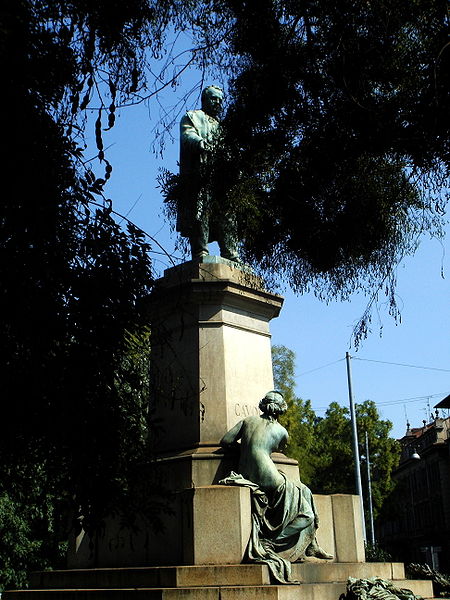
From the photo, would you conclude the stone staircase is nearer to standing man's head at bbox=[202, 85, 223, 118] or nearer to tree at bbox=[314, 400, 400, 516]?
standing man's head at bbox=[202, 85, 223, 118]

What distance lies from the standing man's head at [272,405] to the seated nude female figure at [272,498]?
0.16 metres

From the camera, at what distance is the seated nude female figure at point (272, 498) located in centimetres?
789

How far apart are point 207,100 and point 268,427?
4435 millimetres

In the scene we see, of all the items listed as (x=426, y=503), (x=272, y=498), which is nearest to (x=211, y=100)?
(x=272, y=498)

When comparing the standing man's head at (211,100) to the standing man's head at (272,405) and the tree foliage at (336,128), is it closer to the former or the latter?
the tree foliage at (336,128)

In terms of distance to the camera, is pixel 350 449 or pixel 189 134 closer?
pixel 189 134

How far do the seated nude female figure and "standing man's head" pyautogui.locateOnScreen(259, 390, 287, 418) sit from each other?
157mm

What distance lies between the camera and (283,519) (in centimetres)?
797

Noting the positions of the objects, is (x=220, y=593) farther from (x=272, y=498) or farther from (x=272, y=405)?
(x=272, y=405)

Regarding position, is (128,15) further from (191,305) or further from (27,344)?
(191,305)

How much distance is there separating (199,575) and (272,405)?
214cm

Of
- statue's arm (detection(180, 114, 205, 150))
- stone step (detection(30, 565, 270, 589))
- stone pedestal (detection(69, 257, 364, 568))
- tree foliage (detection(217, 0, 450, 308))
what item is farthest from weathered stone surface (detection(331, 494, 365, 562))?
statue's arm (detection(180, 114, 205, 150))

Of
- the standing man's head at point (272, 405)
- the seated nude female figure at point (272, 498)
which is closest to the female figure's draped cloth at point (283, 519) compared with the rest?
the seated nude female figure at point (272, 498)

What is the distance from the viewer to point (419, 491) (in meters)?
71.7
